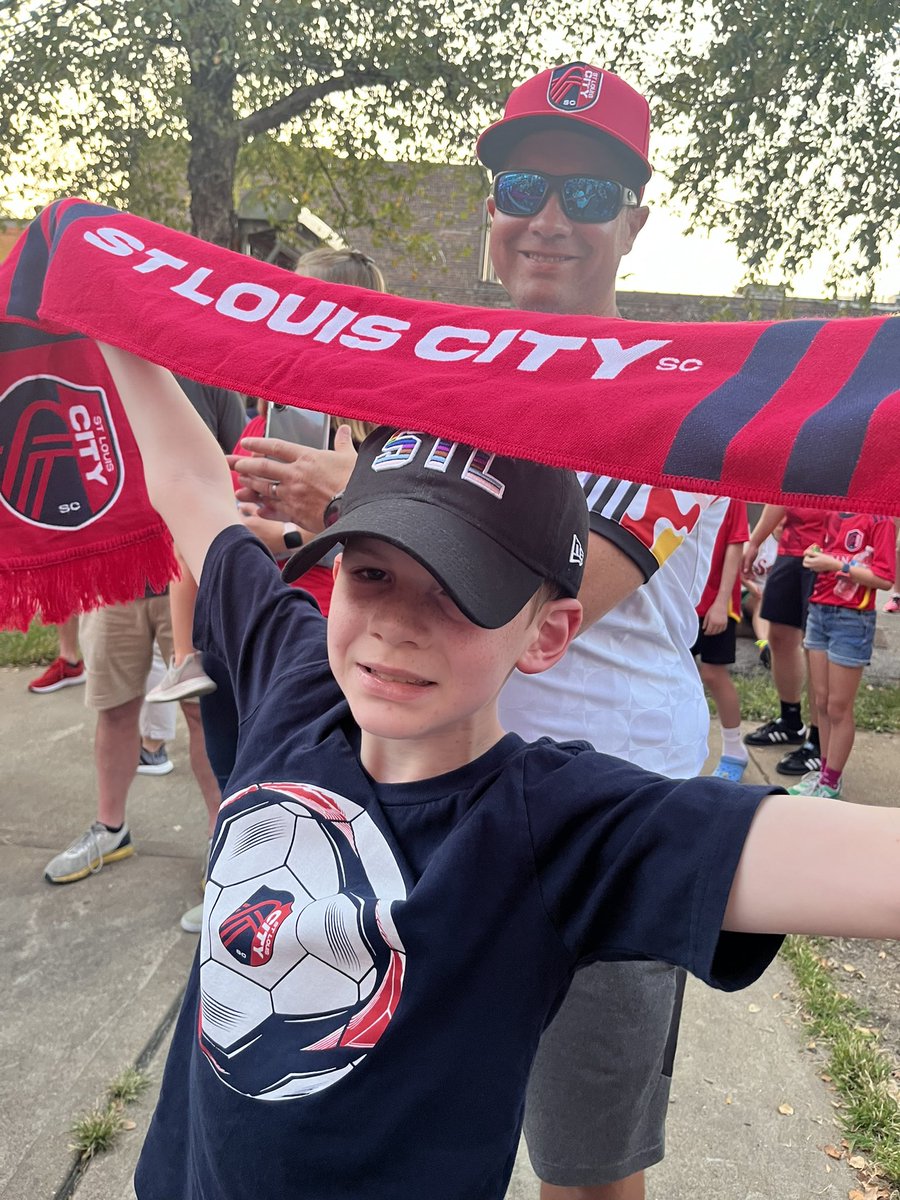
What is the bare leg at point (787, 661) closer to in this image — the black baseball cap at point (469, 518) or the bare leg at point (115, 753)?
the bare leg at point (115, 753)

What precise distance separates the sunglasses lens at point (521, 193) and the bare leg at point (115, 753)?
232cm

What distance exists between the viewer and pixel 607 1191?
1.43m

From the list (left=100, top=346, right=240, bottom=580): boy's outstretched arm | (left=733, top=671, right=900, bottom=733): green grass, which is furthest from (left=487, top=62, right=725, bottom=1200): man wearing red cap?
(left=733, top=671, right=900, bottom=733): green grass

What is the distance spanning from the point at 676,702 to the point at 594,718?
16 cm

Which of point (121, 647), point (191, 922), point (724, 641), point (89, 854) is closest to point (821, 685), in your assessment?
point (724, 641)

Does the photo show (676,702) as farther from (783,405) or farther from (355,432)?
(355,432)

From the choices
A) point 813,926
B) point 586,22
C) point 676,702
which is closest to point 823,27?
point 586,22

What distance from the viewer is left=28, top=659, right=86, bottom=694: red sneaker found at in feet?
17.4

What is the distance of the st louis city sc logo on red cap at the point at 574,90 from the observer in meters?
1.59

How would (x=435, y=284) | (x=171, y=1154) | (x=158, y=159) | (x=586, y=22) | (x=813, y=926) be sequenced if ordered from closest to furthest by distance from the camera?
1. (x=813, y=926)
2. (x=171, y=1154)
3. (x=586, y=22)
4. (x=158, y=159)
5. (x=435, y=284)

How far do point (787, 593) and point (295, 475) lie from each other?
4369mm

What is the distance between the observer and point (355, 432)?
2.31 meters

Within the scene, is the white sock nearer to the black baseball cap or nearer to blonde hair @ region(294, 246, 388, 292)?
blonde hair @ region(294, 246, 388, 292)

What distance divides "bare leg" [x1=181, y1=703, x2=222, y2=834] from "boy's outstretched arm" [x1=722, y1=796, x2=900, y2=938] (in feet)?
8.49
